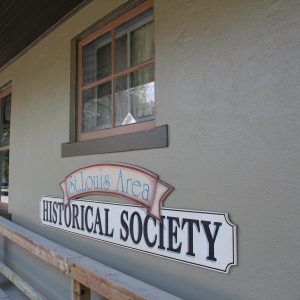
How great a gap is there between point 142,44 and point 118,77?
1.21 feet

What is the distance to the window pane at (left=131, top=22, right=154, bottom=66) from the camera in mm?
2990

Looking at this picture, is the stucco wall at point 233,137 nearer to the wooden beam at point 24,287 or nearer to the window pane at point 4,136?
the wooden beam at point 24,287

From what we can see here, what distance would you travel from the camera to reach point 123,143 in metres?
2.96

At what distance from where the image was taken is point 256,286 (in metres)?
1.95

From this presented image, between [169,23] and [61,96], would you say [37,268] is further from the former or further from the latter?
[169,23]

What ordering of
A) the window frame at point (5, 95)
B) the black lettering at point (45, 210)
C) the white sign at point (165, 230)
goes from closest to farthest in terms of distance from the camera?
1. the white sign at point (165, 230)
2. the black lettering at point (45, 210)
3. the window frame at point (5, 95)

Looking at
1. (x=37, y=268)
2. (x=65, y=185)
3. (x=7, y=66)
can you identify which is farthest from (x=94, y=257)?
(x=7, y=66)

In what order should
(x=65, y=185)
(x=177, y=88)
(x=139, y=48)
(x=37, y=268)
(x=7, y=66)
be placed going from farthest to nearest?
(x=7, y=66)
(x=37, y=268)
(x=65, y=185)
(x=139, y=48)
(x=177, y=88)

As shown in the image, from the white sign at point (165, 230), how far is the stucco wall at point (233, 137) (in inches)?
2.3

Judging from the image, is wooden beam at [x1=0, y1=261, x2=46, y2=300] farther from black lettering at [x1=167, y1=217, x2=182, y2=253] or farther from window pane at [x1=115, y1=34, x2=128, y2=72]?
window pane at [x1=115, y1=34, x2=128, y2=72]

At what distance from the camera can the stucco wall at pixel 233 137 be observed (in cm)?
187

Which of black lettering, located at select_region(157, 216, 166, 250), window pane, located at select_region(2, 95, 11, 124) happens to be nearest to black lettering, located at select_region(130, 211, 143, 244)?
black lettering, located at select_region(157, 216, 166, 250)

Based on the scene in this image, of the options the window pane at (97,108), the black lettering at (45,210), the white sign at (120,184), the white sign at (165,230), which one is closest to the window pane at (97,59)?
the window pane at (97,108)

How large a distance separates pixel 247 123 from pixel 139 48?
1.43m
